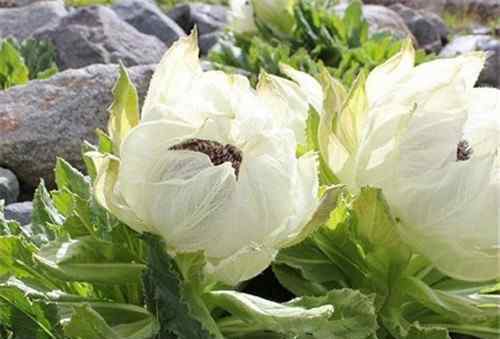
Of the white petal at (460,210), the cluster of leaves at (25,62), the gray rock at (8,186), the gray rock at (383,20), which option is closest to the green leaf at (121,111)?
the white petal at (460,210)

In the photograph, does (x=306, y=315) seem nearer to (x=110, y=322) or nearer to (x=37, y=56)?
(x=110, y=322)

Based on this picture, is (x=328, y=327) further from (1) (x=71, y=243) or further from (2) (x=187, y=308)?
(1) (x=71, y=243)

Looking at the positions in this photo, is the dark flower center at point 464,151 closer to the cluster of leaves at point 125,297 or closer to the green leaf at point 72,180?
the cluster of leaves at point 125,297

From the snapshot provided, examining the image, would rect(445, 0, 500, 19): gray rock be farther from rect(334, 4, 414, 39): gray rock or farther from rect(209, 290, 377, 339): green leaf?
rect(209, 290, 377, 339): green leaf

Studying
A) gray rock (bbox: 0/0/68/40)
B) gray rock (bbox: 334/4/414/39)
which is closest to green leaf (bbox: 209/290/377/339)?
gray rock (bbox: 0/0/68/40)

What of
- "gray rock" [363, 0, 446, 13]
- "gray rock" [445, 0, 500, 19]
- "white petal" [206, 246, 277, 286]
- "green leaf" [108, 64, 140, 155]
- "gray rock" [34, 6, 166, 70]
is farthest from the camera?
"gray rock" [445, 0, 500, 19]

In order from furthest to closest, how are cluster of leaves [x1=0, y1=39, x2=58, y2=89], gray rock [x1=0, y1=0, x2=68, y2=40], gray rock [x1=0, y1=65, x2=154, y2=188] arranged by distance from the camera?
gray rock [x1=0, y1=0, x2=68, y2=40] < cluster of leaves [x1=0, y1=39, x2=58, y2=89] < gray rock [x1=0, y1=65, x2=154, y2=188]

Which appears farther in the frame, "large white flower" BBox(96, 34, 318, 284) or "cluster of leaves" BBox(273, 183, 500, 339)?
"cluster of leaves" BBox(273, 183, 500, 339)
